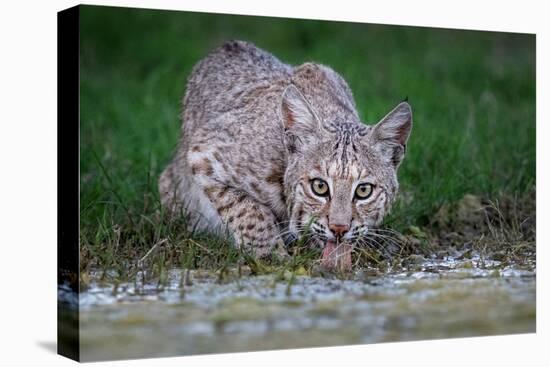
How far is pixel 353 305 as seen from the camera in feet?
28.7

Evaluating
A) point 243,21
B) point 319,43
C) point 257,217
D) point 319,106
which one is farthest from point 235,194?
point 319,43

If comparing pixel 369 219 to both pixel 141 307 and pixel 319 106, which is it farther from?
pixel 141 307

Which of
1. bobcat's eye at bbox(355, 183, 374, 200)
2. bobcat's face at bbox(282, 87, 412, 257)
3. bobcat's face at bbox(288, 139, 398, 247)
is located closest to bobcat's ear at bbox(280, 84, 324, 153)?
bobcat's face at bbox(282, 87, 412, 257)

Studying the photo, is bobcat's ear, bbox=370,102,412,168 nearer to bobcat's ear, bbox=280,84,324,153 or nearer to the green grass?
bobcat's ear, bbox=280,84,324,153

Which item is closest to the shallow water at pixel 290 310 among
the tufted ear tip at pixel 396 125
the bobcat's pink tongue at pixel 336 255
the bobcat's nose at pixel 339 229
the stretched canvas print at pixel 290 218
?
the stretched canvas print at pixel 290 218

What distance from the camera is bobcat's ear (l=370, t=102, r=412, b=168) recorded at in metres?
9.32

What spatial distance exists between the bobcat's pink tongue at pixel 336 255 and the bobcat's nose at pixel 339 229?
0.09m

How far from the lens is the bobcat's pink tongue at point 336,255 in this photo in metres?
9.00

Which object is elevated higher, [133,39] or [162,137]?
[133,39]

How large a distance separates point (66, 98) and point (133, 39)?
19.7ft

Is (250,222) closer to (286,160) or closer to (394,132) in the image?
(286,160)

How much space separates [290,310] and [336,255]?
2.23ft

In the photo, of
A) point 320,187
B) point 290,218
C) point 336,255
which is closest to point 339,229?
point 336,255

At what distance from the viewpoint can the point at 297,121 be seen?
31.0 feet
